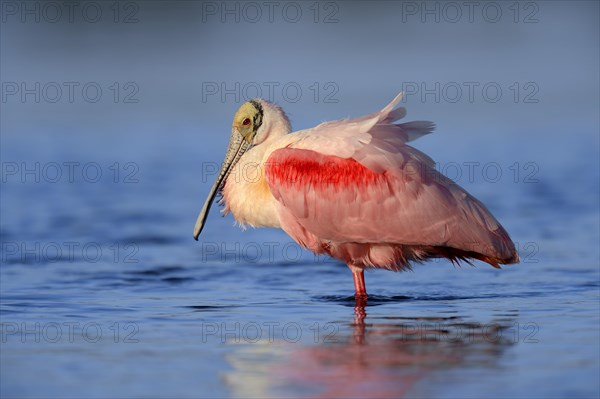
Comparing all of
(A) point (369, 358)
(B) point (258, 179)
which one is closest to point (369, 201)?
(B) point (258, 179)

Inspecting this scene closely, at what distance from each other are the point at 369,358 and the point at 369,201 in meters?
2.48

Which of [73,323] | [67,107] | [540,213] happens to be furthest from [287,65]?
[73,323]

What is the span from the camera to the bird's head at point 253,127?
11633 mm

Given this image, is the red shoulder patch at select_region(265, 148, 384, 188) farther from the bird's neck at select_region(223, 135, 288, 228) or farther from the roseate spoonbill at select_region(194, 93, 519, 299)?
the bird's neck at select_region(223, 135, 288, 228)

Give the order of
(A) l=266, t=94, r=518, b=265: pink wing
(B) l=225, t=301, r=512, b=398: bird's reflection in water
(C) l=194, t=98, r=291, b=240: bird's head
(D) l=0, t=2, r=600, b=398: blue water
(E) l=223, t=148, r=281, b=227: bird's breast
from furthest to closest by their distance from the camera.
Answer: (C) l=194, t=98, r=291, b=240: bird's head
(E) l=223, t=148, r=281, b=227: bird's breast
(A) l=266, t=94, r=518, b=265: pink wing
(D) l=0, t=2, r=600, b=398: blue water
(B) l=225, t=301, r=512, b=398: bird's reflection in water

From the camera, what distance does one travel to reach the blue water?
805 centimetres

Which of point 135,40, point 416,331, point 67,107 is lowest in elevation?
point 416,331

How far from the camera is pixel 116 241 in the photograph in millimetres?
14375

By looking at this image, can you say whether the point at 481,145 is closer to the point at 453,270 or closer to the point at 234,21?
the point at 453,270

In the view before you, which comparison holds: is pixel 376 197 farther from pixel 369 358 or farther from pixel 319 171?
pixel 369 358

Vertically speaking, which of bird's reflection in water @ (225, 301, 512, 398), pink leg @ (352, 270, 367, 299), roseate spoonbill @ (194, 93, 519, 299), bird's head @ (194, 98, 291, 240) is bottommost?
bird's reflection in water @ (225, 301, 512, 398)

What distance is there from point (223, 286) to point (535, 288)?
2.82 meters

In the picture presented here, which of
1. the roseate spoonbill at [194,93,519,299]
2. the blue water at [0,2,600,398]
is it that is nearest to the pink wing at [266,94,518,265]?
the roseate spoonbill at [194,93,519,299]

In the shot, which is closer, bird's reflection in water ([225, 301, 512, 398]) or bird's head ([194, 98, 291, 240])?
bird's reflection in water ([225, 301, 512, 398])
